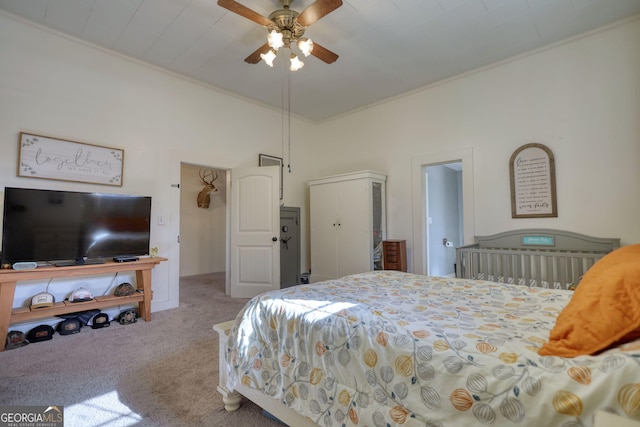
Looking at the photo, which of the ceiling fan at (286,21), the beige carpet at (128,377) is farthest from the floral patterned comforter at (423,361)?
the ceiling fan at (286,21)

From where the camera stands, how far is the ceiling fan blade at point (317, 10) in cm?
203

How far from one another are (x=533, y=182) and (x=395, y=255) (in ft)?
5.91

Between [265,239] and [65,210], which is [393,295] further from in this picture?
[65,210]

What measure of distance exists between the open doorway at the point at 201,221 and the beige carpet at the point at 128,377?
11.0ft

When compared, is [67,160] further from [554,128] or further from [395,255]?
[554,128]

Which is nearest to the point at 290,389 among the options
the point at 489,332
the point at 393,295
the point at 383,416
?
the point at 383,416

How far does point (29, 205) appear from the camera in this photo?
2613 millimetres

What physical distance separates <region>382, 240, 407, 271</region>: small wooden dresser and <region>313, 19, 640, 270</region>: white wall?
0.27m

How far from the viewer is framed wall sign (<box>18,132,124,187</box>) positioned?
9.04 ft

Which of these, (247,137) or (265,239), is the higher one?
(247,137)

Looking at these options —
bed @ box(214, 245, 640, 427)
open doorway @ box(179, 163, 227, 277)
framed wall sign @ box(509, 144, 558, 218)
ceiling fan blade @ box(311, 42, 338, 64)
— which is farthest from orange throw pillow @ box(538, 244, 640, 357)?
open doorway @ box(179, 163, 227, 277)

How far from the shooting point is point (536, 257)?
2.96m

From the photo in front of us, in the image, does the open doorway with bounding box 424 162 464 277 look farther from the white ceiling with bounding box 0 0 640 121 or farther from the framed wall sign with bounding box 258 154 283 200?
the framed wall sign with bounding box 258 154 283 200

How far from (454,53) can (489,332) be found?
330cm
